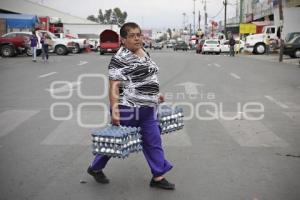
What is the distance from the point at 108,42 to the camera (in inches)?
1681

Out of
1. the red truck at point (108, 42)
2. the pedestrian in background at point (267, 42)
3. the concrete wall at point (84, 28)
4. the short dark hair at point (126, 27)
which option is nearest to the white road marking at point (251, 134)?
the short dark hair at point (126, 27)

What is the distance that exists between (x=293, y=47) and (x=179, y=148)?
27.0m

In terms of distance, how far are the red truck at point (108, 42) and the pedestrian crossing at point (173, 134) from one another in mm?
31366

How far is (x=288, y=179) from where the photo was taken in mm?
5621

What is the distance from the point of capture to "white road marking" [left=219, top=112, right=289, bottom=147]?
747cm

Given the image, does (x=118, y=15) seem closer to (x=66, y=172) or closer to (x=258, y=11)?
(x=258, y=11)

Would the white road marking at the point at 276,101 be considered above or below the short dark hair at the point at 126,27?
below

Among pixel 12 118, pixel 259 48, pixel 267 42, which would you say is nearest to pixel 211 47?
pixel 259 48

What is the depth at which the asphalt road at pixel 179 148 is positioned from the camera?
5.21 meters

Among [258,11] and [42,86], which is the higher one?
[258,11]

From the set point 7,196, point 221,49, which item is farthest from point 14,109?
point 221,49

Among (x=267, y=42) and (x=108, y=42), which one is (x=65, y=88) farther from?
(x=267, y=42)

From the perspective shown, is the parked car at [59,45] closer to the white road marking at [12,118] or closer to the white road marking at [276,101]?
the white road marking at [276,101]

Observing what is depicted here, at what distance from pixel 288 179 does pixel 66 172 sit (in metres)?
2.59
